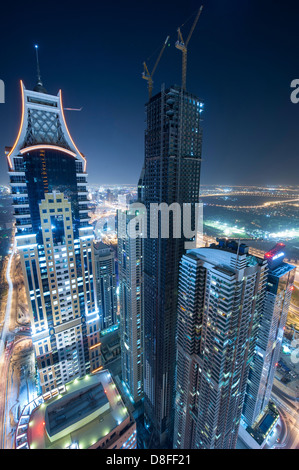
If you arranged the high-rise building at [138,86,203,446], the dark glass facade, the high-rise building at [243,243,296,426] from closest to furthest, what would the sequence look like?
→ the high-rise building at [138,86,203,446] < the high-rise building at [243,243,296,426] < the dark glass facade

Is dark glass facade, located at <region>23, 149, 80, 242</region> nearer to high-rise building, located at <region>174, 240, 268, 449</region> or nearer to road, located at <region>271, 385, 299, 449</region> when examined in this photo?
high-rise building, located at <region>174, 240, 268, 449</region>

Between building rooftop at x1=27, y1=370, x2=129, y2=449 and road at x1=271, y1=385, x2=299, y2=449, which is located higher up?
building rooftop at x1=27, y1=370, x2=129, y2=449

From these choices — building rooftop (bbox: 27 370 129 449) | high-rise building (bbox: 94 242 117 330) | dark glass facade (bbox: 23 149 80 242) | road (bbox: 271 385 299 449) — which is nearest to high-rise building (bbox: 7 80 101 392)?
dark glass facade (bbox: 23 149 80 242)

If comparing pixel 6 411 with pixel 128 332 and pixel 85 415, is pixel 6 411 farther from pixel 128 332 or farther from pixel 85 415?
pixel 85 415

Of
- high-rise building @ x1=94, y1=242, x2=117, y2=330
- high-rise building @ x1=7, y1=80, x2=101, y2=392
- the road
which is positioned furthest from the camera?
high-rise building @ x1=94, y1=242, x2=117, y2=330

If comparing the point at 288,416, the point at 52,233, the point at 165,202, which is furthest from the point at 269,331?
the point at 52,233

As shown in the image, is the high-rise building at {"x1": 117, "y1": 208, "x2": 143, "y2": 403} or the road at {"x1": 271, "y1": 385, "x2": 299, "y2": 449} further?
the high-rise building at {"x1": 117, "y1": 208, "x2": 143, "y2": 403}
